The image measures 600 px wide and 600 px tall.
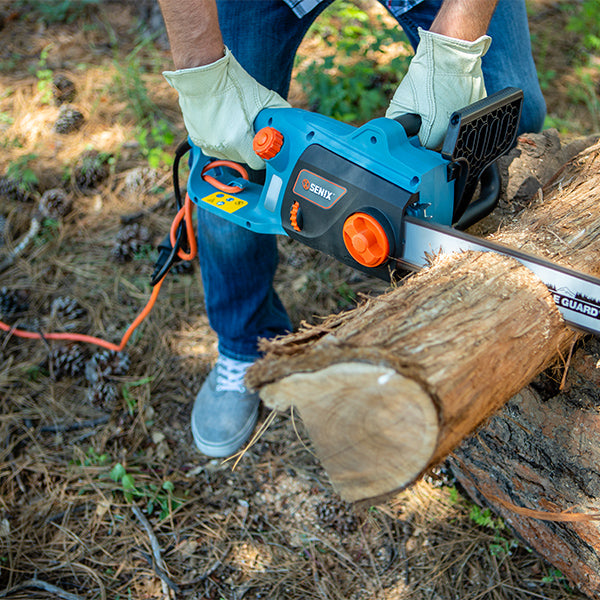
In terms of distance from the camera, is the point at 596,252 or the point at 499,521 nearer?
the point at 596,252

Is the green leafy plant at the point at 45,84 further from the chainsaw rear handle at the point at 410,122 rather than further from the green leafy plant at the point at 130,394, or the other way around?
the chainsaw rear handle at the point at 410,122

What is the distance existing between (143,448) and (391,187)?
58.5 inches

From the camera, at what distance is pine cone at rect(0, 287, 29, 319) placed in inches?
103

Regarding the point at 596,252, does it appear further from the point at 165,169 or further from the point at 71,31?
the point at 71,31

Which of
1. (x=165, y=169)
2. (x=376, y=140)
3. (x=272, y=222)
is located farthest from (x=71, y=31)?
(x=376, y=140)

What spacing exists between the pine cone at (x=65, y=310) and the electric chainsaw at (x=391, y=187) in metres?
1.44

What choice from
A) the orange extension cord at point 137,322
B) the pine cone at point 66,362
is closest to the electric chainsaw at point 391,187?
the orange extension cord at point 137,322

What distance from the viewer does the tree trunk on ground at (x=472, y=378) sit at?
891mm

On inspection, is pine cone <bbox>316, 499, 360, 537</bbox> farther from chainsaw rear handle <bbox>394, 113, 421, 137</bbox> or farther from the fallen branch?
chainsaw rear handle <bbox>394, 113, 421, 137</bbox>

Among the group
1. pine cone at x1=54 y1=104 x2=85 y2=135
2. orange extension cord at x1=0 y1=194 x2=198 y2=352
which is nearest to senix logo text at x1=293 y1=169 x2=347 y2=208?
orange extension cord at x1=0 y1=194 x2=198 y2=352

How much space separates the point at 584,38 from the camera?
13.1 feet

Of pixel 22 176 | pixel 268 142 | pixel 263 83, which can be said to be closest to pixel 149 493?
pixel 268 142

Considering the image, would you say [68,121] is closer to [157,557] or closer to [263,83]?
[263,83]

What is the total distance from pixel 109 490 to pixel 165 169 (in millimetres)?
2039
